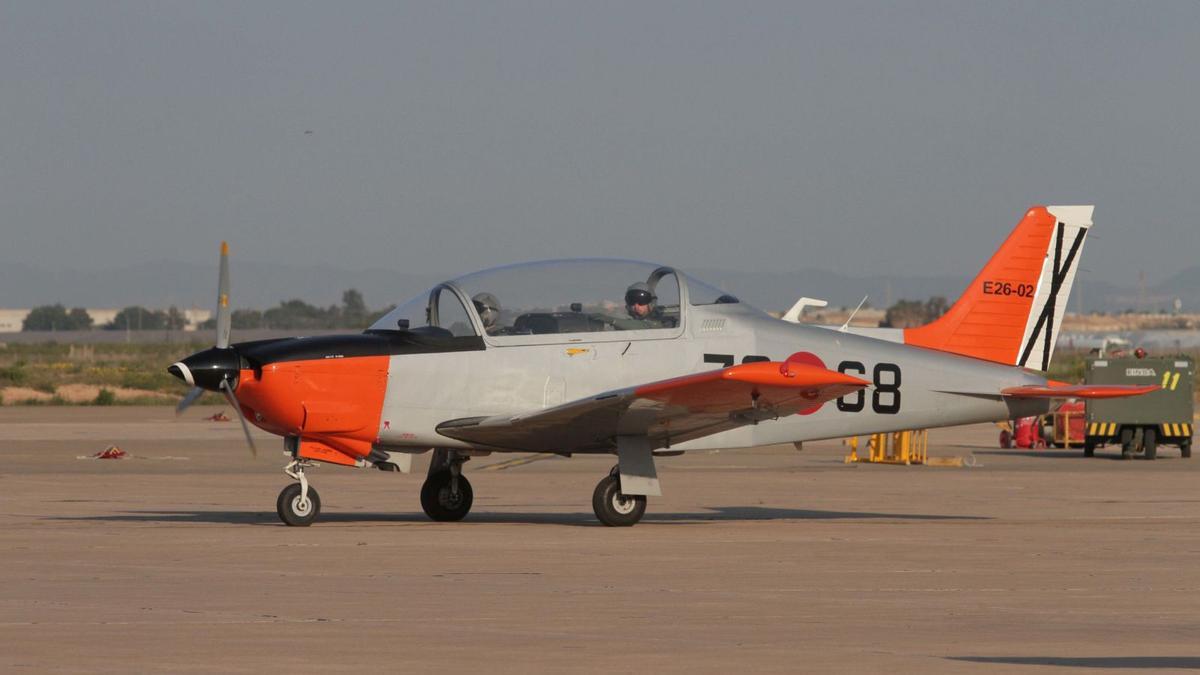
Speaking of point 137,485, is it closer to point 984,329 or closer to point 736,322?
point 736,322

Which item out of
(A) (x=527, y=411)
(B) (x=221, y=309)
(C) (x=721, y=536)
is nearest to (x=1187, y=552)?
(C) (x=721, y=536)

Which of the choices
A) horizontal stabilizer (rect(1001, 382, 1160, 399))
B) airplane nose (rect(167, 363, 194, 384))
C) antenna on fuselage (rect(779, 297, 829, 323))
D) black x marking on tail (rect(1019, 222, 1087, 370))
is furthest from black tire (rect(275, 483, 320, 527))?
black x marking on tail (rect(1019, 222, 1087, 370))

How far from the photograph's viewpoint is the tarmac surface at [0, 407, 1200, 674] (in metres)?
8.16

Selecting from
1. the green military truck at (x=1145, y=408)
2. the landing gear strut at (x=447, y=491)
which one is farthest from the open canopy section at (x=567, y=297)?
the green military truck at (x=1145, y=408)

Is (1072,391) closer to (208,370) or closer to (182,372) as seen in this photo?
(208,370)

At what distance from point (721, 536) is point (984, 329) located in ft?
13.5

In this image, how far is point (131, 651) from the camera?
26.5 feet

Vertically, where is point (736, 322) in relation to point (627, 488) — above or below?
above

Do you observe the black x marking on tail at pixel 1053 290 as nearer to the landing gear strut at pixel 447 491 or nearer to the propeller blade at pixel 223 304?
the landing gear strut at pixel 447 491

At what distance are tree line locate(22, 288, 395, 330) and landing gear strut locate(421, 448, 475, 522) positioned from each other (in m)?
79.7

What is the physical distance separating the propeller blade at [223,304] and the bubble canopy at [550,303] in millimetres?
1341

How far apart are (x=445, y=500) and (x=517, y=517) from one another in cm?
94

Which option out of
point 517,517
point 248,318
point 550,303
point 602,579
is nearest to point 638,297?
point 550,303

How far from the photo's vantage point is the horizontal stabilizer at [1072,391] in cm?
1571
